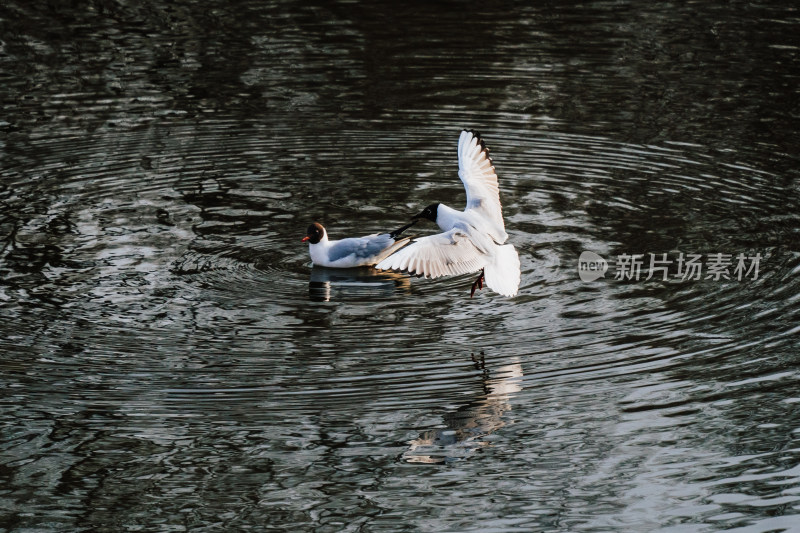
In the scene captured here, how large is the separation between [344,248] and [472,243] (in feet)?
5.80

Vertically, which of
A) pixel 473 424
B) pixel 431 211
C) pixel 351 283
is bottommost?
pixel 473 424

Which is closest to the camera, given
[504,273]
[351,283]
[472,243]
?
[504,273]

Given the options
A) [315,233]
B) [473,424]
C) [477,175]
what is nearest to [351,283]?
[315,233]

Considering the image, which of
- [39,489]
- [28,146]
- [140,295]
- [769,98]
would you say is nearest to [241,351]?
[140,295]

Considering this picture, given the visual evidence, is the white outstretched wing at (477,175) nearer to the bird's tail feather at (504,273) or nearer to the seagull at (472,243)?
the seagull at (472,243)

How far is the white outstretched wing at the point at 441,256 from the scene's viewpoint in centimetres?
959

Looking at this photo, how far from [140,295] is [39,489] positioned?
3.39 meters

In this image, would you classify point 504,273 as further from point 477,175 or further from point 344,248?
point 344,248

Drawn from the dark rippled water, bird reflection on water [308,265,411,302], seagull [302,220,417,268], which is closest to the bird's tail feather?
the dark rippled water

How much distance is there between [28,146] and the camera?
15.1m

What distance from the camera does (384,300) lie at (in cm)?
1076

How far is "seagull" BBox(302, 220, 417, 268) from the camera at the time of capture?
1147cm

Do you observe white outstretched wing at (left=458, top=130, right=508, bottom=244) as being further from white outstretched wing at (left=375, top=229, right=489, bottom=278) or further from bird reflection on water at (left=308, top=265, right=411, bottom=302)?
bird reflection on water at (left=308, top=265, right=411, bottom=302)

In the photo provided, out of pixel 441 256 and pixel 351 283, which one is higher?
pixel 441 256
